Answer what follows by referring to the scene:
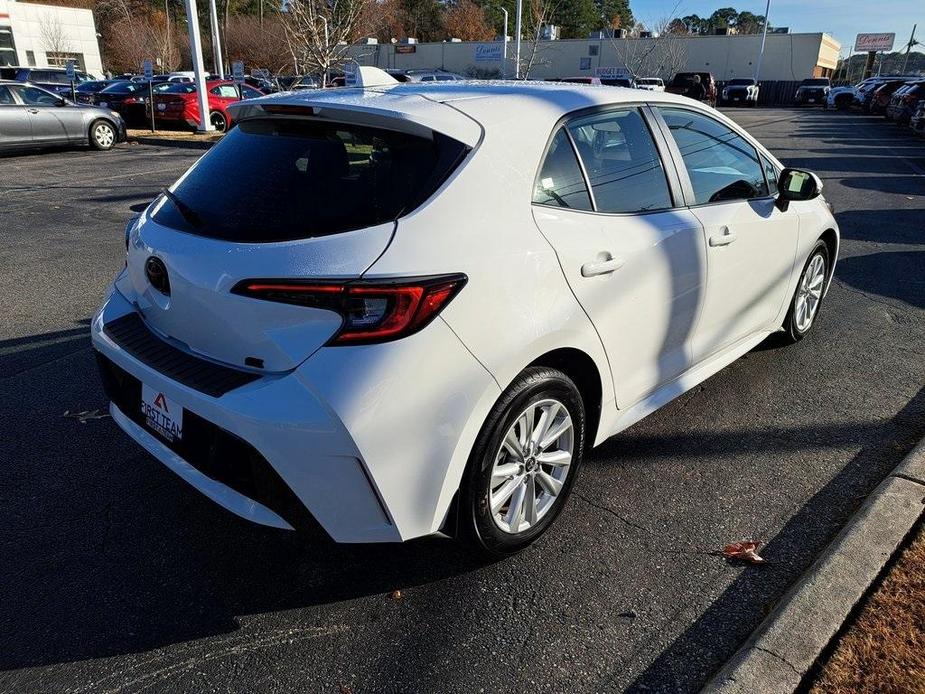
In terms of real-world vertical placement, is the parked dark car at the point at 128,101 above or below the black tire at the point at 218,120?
above

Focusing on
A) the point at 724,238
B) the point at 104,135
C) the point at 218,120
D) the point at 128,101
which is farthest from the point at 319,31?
the point at 724,238

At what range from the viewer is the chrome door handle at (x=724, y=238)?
335cm

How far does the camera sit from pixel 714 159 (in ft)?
12.1

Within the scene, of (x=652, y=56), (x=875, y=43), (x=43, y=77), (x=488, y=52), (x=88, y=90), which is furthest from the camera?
(x=875, y=43)

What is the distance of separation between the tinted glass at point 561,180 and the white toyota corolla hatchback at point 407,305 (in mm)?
12

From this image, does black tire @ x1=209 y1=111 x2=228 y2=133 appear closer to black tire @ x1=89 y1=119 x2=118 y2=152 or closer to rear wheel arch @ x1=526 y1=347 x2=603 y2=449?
black tire @ x1=89 y1=119 x2=118 y2=152

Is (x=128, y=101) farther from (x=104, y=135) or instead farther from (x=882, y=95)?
(x=882, y=95)

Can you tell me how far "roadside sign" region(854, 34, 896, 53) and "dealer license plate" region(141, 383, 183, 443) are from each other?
3421 inches

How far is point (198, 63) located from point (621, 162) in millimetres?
17511

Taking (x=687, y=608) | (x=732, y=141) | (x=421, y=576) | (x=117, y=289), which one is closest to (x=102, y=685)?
(x=421, y=576)

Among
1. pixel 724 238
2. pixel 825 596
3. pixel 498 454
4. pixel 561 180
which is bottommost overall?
pixel 825 596

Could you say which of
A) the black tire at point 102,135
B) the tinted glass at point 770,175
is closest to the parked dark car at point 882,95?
the black tire at point 102,135

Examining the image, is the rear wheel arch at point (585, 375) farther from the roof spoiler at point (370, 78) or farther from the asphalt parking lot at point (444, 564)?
the roof spoiler at point (370, 78)

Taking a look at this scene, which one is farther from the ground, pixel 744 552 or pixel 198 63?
pixel 198 63
